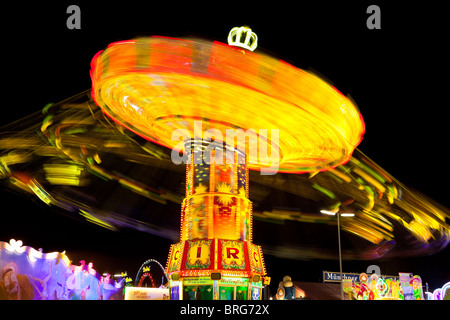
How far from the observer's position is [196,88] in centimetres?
1847

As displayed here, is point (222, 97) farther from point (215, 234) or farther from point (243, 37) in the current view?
point (215, 234)

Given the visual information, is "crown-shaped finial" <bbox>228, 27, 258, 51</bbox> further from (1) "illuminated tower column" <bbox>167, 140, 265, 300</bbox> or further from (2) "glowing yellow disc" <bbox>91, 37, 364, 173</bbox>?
(1) "illuminated tower column" <bbox>167, 140, 265, 300</bbox>

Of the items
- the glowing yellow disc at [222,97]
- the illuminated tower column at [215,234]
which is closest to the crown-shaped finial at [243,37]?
the glowing yellow disc at [222,97]

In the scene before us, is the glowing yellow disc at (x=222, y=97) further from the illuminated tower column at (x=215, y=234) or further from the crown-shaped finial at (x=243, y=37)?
the crown-shaped finial at (x=243, y=37)

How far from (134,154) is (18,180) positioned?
8231 mm

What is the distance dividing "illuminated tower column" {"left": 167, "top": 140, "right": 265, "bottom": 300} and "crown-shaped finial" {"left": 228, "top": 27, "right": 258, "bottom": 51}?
17.6 ft

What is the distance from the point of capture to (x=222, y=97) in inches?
730

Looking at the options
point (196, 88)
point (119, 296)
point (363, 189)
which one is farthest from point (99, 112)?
point (119, 296)

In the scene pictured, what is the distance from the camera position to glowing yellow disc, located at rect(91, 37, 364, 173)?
17.2 meters

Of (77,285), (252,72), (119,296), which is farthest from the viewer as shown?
(119,296)

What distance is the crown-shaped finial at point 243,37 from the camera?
20469 millimetres

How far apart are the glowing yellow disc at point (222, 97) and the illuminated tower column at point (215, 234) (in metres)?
1.56

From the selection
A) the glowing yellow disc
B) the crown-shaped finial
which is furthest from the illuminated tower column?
the crown-shaped finial

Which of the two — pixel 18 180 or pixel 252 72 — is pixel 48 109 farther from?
pixel 252 72
